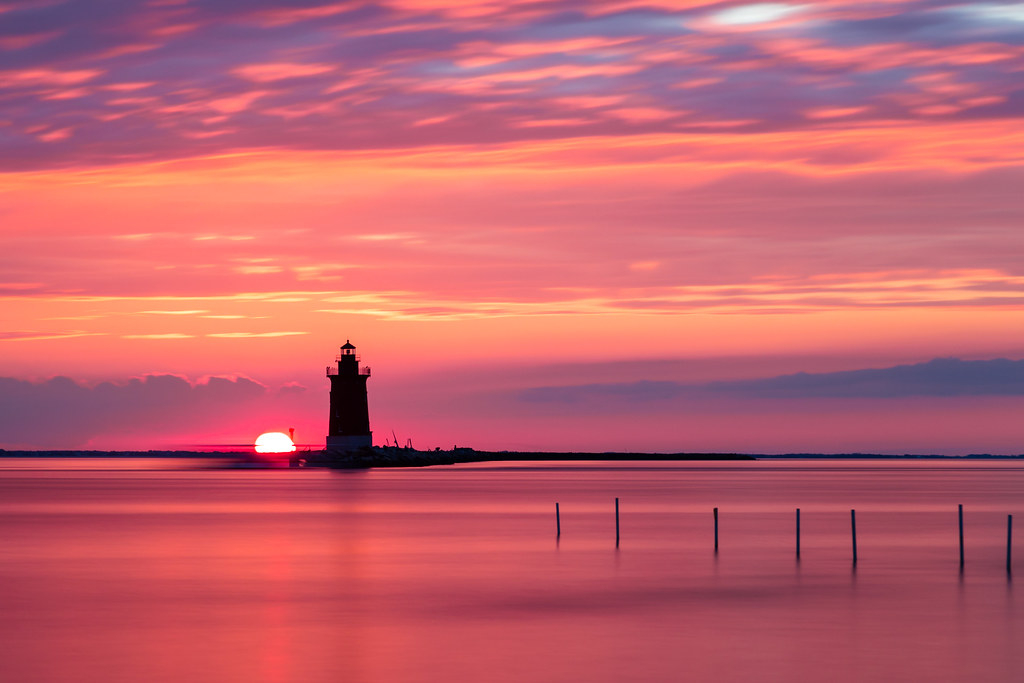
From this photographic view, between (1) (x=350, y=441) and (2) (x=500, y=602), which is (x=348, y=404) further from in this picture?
(2) (x=500, y=602)

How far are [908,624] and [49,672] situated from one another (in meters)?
14.5

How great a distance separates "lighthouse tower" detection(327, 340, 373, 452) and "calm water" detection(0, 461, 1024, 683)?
2218 inches

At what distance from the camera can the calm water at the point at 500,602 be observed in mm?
21234

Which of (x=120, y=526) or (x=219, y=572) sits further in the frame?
(x=120, y=526)

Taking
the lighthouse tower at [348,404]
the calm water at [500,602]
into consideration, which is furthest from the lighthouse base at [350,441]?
the calm water at [500,602]

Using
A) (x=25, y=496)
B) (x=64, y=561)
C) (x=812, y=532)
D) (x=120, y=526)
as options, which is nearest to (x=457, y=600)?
(x=64, y=561)

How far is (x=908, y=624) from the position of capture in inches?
991

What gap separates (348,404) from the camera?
11681 centimetres

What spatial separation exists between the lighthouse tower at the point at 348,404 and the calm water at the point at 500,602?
56.3 meters

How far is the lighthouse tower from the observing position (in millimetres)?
115688

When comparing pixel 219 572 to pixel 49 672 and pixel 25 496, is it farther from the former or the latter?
pixel 25 496

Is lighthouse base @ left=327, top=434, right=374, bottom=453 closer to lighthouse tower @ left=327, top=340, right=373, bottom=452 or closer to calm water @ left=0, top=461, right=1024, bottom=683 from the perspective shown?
lighthouse tower @ left=327, top=340, right=373, bottom=452

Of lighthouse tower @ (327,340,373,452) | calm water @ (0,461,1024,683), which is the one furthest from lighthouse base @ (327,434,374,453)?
calm water @ (0,461,1024,683)

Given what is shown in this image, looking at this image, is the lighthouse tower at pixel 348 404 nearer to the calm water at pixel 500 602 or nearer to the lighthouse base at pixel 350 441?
the lighthouse base at pixel 350 441
